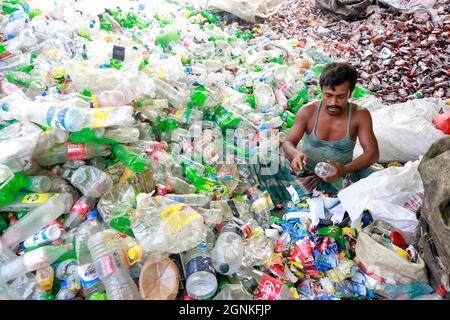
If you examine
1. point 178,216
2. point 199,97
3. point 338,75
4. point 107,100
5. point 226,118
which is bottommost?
point 226,118

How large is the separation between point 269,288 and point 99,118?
50.1 inches

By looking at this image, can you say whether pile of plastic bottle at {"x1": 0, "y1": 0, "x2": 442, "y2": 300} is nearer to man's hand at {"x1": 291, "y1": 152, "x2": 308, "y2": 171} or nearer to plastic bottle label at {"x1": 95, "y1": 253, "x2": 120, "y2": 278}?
plastic bottle label at {"x1": 95, "y1": 253, "x2": 120, "y2": 278}

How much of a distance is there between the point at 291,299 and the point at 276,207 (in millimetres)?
923

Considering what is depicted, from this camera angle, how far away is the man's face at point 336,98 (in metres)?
2.47

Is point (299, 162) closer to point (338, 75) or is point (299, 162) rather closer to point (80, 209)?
point (338, 75)

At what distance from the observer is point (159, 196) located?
2094 mm

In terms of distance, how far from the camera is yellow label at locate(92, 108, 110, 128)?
2.04 metres

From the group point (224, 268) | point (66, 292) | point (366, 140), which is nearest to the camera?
point (66, 292)

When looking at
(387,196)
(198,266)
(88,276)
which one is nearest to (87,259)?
(88,276)

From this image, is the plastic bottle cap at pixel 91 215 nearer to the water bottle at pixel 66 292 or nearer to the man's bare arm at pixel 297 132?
the water bottle at pixel 66 292

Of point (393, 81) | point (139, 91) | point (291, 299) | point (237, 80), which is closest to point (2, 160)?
point (139, 91)

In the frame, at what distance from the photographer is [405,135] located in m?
3.12

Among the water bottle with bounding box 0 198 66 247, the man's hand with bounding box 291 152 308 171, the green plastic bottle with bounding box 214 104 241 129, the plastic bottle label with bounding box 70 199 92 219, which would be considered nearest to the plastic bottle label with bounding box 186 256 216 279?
the plastic bottle label with bounding box 70 199 92 219

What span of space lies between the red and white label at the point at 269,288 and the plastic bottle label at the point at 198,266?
24 centimetres
